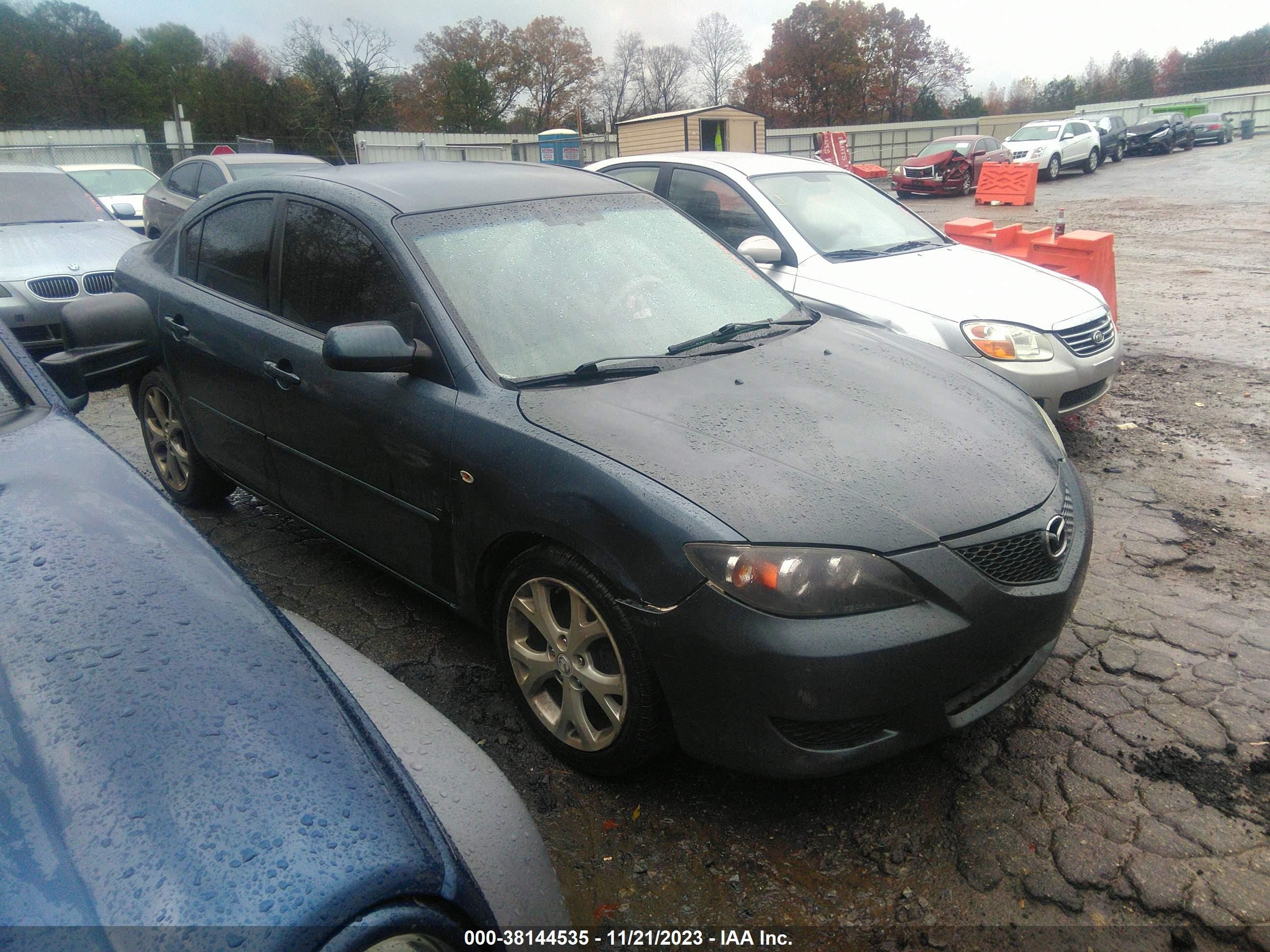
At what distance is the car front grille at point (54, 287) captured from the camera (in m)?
7.59

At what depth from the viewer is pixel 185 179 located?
11859 mm

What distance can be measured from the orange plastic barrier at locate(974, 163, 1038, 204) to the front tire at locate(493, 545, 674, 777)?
72.4 ft

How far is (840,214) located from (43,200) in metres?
7.91

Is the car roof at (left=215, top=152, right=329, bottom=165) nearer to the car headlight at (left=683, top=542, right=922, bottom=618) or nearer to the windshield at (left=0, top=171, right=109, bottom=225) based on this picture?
the windshield at (left=0, top=171, right=109, bottom=225)

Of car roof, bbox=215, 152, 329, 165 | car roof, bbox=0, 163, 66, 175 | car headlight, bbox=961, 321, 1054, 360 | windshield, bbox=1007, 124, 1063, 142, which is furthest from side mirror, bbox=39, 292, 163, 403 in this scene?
windshield, bbox=1007, 124, 1063, 142

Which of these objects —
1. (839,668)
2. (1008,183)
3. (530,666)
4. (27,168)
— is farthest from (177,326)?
(1008,183)

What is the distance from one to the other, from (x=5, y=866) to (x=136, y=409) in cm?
439

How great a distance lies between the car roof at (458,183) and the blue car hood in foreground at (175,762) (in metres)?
1.99

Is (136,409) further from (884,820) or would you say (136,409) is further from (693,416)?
(884,820)

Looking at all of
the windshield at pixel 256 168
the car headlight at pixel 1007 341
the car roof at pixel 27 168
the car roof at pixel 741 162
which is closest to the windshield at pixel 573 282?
the car headlight at pixel 1007 341

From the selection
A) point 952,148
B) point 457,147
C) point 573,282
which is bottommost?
point 573,282

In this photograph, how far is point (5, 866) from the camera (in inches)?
40.5

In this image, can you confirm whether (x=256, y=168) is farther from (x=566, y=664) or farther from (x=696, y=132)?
(x=696, y=132)

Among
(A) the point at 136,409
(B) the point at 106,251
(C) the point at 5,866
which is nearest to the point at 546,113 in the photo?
(B) the point at 106,251
